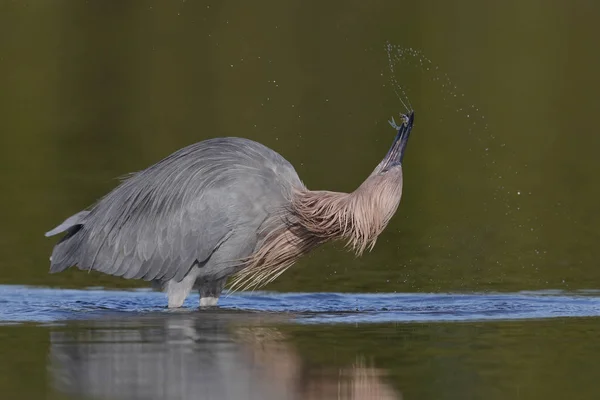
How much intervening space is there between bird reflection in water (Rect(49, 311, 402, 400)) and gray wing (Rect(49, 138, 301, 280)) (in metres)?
1.17

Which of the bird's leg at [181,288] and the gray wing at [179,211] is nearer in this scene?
the gray wing at [179,211]

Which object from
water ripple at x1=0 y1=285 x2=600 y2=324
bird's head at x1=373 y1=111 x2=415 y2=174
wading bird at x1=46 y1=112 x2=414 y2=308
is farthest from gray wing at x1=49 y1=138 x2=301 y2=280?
bird's head at x1=373 y1=111 x2=415 y2=174

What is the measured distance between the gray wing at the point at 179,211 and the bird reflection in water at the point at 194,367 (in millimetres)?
1166

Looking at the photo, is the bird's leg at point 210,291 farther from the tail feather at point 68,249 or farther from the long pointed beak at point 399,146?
the long pointed beak at point 399,146

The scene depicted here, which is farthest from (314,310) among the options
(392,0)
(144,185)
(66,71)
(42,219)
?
(392,0)

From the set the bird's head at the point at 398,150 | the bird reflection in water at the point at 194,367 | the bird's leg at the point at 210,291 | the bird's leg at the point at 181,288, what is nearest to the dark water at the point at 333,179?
the bird reflection in water at the point at 194,367

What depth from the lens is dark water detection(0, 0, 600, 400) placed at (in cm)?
881

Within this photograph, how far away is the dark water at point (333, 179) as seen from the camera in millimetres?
8812

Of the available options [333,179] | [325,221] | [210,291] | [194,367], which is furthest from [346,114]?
[194,367]

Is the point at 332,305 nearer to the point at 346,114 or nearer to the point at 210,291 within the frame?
the point at 210,291

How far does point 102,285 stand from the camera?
1298 cm

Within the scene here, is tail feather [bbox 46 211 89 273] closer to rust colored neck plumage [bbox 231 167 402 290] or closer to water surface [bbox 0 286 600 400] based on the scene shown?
water surface [bbox 0 286 600 400]

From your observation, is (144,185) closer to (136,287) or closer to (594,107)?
(136,287)

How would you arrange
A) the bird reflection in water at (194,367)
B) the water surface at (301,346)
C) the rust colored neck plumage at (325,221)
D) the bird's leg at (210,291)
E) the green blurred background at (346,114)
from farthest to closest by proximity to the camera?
1. the green blurred background at (346,114)
2. the bird's leg at (210,291)
3. the rust colored neck plumage at (325,221)
4. the water surface at (301,346)
5. the bird reflection in water at (194,367)
